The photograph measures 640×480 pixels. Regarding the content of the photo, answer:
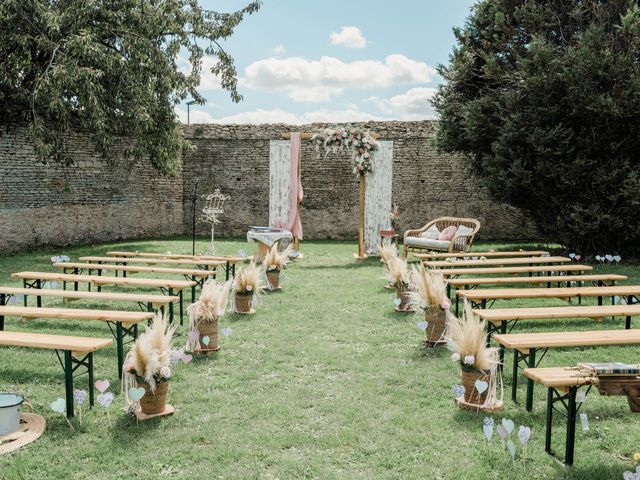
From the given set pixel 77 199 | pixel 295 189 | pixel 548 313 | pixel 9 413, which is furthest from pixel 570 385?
pixel 77 199

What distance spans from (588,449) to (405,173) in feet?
41.3

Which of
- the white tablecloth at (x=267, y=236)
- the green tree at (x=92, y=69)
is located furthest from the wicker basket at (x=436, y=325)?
the green tree at (x=92, y=69)

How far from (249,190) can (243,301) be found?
9.69m

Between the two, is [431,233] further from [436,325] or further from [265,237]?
[436,325]

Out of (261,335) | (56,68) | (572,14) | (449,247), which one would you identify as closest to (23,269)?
(56,68)

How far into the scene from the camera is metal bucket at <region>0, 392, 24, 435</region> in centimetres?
319

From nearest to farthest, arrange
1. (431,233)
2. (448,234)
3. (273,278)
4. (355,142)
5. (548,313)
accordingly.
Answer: (548,313), (273,278), (448,234), (355,142), (431,233)

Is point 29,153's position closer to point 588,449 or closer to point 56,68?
point 56,68

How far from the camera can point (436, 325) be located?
5.14 metres

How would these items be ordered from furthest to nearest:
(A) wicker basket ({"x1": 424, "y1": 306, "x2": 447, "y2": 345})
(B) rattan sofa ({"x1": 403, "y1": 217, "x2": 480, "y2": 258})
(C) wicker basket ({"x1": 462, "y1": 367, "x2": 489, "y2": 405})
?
(B) rattan sofa ({"x1": 403, "y1": 217, "x2": 480, "y2": 258}) < (A) wicker basket ({"x1": 424, "y1": 306, "x2": 447, "y2": 345}) < (C) wicker basket ({"x1": 462, "y1": 367, "x2": 489, "y2": 405})

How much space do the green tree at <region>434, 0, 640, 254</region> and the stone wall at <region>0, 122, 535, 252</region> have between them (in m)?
3.04

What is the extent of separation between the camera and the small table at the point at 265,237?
10094mm

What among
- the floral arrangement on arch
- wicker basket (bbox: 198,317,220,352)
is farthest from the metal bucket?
the floral arrangement on arch

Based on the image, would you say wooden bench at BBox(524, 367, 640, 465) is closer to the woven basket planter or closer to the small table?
the woven basket planter
